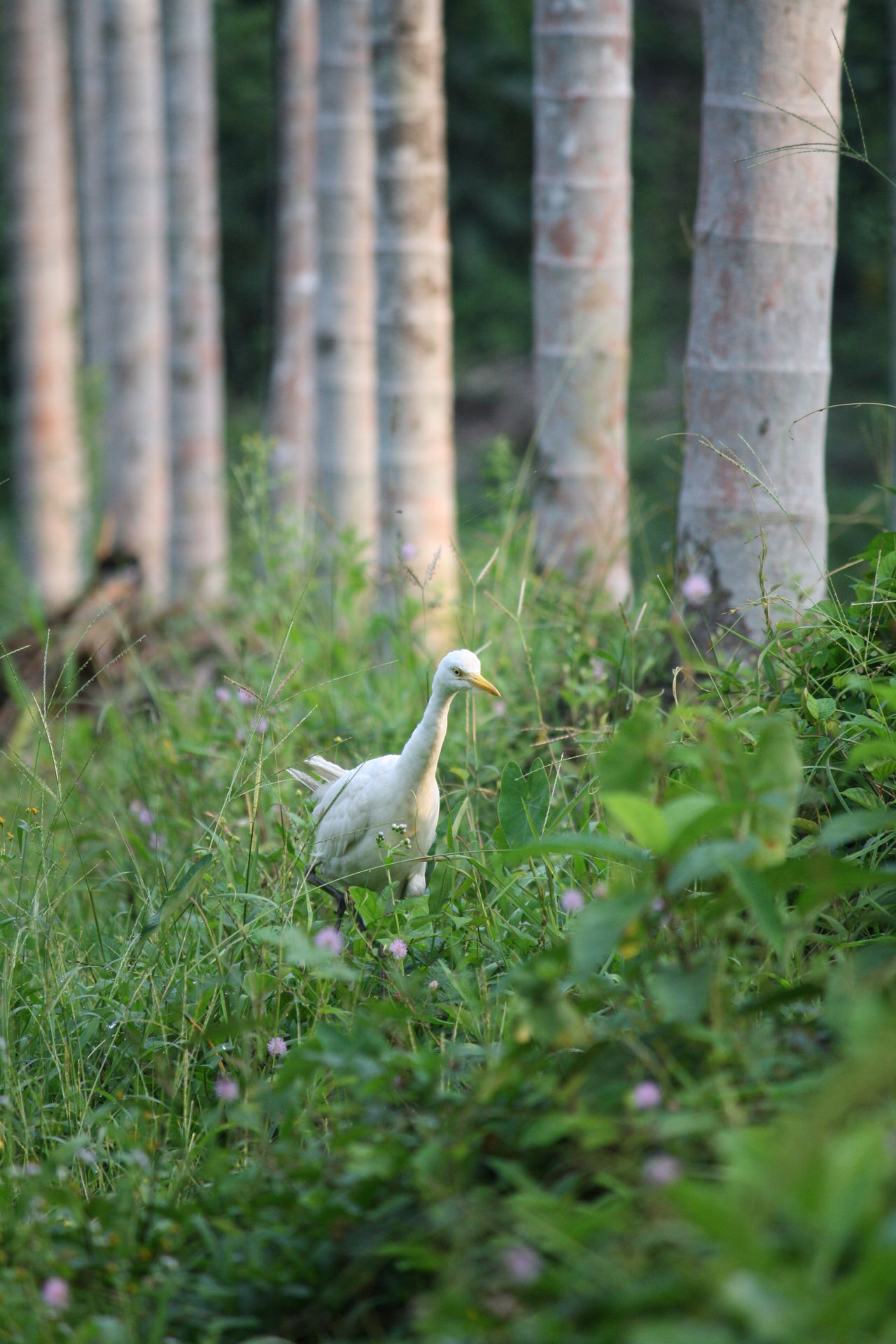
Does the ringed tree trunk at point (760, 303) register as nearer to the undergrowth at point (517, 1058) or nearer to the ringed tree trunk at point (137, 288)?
the undergrowth at point (517, 1058)

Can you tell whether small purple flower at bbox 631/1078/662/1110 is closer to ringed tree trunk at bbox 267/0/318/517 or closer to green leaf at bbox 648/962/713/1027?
green leaf at bbox 648/962/713/1027

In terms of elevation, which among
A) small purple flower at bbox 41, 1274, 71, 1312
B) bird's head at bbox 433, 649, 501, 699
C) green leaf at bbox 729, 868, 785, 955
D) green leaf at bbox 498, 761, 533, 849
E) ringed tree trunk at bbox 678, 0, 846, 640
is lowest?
small purple flower at bbox 41, 1274, 71, 1312

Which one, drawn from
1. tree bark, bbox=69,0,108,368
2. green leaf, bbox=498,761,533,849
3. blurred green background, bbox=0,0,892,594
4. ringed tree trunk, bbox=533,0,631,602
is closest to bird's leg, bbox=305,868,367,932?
green leaf, bbox=498,761,533,849

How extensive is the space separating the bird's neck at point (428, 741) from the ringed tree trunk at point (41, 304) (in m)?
6.85

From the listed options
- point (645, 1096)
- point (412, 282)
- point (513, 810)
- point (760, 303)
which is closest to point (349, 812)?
point (513, 810)

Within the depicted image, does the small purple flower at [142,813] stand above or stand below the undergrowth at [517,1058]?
below

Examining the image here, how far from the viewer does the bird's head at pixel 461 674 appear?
2.58m

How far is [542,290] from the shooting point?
4.44m

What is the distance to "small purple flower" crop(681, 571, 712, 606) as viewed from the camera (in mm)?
2654

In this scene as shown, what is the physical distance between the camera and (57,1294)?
57.3 inches

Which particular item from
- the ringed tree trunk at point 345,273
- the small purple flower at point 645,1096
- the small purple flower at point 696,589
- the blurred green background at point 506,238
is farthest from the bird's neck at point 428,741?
the blurred green background at point 506,238

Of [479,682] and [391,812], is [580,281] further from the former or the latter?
[391,812]

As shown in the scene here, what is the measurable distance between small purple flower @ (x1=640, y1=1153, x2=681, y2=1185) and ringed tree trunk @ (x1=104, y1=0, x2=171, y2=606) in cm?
678

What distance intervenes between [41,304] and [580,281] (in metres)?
6.23
